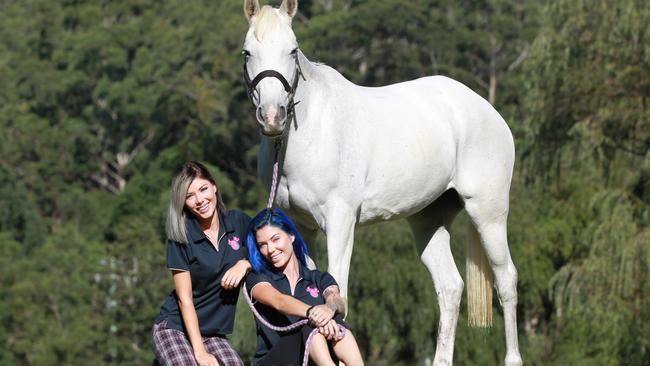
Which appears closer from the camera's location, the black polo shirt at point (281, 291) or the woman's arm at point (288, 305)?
the woman's arm at point (288, 305)

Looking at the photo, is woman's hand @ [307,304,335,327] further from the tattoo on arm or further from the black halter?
the black halter

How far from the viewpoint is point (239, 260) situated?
638 centimetres

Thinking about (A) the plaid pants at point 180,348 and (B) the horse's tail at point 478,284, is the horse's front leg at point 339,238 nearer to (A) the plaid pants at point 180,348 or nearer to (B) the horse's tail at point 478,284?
(A) the plaid pants at point 180,348

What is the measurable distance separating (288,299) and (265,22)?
140 cm

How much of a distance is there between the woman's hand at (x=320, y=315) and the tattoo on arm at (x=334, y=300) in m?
0.06

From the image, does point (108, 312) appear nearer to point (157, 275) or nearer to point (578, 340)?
point (157, 275)

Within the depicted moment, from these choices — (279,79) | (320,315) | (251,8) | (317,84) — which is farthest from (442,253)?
(320,315)

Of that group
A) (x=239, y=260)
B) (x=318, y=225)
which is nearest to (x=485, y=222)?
(x=318, y=225)

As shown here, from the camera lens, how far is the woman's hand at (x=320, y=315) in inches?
236

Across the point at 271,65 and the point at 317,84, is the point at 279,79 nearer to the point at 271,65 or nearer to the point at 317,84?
the point at 271,65

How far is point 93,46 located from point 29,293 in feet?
48.3

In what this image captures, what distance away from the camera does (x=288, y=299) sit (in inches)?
242

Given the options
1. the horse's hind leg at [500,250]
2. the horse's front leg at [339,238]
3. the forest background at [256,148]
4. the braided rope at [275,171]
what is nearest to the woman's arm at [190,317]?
the braided rope at [275,171]

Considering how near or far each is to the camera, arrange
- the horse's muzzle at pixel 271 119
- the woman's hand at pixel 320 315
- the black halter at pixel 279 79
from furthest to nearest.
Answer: the black halter at pixel 279 79, the horse's muzzle at pixel 271 119, the woman's hand at pixel 320 315
